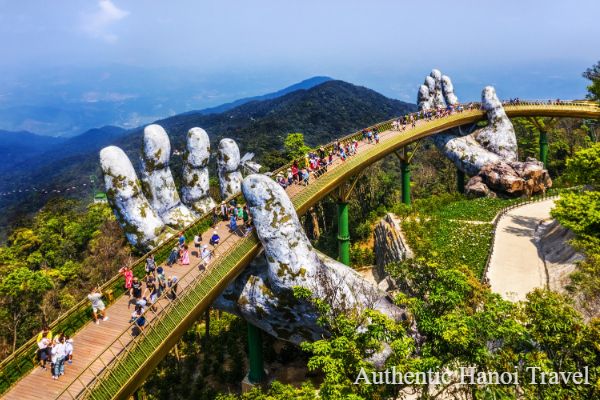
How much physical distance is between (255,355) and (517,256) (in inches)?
647

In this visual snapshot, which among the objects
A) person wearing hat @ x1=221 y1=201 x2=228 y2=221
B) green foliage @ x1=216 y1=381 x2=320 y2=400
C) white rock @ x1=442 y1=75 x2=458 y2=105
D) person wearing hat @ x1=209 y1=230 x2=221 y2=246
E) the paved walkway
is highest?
white rock @ x1=442 y1=75 x2=458 y2=105

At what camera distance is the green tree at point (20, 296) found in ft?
87.5

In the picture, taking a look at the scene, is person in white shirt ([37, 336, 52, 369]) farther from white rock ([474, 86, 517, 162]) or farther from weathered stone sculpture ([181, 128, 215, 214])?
white rock ([474, 86, 517, 162])

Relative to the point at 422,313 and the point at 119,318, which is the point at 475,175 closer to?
the point at 422,313

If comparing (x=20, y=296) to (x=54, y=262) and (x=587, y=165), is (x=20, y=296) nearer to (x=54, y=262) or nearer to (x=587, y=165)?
(x=54, y=262)

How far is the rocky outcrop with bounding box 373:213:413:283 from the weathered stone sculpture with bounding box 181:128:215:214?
12.6 metres

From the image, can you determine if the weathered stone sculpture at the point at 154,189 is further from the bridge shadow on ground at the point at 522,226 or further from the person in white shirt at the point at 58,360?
the bridge shadow on ground at the point at 522,226

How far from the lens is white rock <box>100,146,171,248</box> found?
17328 mm

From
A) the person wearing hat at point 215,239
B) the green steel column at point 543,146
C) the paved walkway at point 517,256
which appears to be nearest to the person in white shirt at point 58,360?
the person wearing hat at point 215,239

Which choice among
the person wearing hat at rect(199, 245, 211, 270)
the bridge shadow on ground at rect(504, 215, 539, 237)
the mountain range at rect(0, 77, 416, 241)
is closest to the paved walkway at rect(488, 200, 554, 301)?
the bridge shadow on ground at rect(504, 215, 539, 237)

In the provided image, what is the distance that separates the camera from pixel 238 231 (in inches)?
731

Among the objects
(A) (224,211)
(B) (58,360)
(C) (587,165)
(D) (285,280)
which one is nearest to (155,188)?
(A) (224,211)

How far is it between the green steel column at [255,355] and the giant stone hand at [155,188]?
616 centimetres

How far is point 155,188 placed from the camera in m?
19.5
